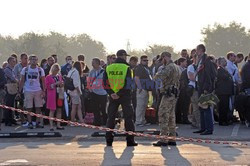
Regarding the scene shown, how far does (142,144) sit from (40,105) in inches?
161

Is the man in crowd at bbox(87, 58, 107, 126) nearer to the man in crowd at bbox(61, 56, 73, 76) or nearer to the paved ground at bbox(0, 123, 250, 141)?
the paved ground at bbox(0, 123, 250, 141)

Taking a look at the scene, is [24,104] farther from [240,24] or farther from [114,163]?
[240,24]

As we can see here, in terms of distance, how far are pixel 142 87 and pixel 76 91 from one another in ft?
6.19

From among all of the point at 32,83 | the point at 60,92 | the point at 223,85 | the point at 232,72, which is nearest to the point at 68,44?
the point at 232,72

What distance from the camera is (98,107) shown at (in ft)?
56.5

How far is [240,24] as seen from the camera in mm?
92688

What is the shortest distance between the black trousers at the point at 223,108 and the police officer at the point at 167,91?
3.95 meters

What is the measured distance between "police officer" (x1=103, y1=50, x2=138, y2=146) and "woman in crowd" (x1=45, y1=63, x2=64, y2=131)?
→ 123 inches

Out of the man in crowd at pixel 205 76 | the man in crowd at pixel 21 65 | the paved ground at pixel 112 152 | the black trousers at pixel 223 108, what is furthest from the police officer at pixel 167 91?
the man in crowd at pixel 21 65

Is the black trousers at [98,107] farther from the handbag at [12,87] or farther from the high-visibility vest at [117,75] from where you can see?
the high-visibility vest at [117,75]

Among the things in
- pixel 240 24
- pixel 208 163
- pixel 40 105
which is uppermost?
pixel 240 24

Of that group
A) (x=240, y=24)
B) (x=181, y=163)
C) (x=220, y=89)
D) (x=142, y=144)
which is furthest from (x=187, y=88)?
(x=240, y=24)

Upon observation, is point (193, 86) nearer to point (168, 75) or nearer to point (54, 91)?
point (168, 75)

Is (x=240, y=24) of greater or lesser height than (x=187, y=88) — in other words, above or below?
above
